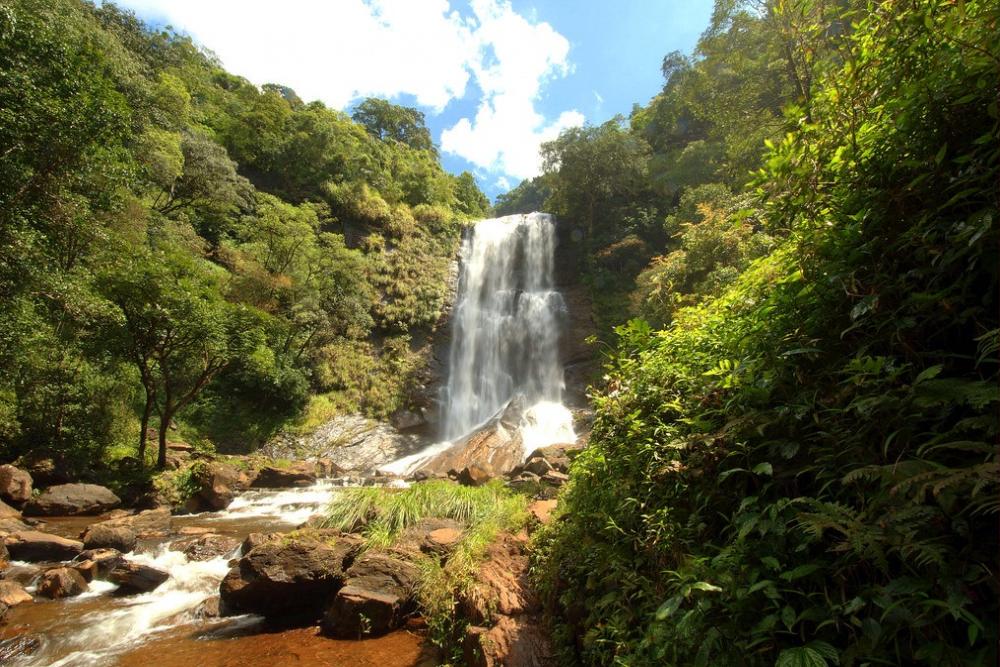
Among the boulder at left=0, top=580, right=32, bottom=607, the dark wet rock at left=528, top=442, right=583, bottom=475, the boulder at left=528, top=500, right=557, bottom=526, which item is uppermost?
the boulder at left=528, top=500, right=557, bottom=526

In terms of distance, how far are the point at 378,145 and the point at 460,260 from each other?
12.2 meters

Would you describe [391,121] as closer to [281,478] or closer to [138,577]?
[281,478]

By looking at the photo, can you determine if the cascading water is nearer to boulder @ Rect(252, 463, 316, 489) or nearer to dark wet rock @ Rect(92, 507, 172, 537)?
boulder @ Rect(252, 463, 316, 489)

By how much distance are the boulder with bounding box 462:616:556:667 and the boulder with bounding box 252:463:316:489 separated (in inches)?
437

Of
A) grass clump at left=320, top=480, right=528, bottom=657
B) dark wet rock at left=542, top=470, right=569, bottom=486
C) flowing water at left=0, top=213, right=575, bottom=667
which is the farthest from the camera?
dark wet rock at left=542, top=470, right=569, bottom=486

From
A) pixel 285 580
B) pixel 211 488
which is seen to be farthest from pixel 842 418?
pixel 211 488

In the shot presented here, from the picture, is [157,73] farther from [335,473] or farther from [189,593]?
[189,593]

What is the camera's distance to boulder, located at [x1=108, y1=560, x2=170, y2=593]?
5976mm

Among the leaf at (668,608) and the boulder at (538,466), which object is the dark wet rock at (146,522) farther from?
the leaf at (668,608)

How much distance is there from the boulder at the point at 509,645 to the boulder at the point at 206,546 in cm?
554

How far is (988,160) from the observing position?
60.9 inches

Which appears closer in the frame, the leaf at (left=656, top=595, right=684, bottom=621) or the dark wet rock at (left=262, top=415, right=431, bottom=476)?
the leaf at (left=656, top=595, right=684, bottom=621)

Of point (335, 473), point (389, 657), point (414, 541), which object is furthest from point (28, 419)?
point (389, 657)

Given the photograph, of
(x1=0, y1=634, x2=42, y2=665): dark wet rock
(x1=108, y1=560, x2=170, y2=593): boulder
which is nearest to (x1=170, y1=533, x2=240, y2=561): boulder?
(x1=108, y1=560, x2=170, y2=593): boulder
